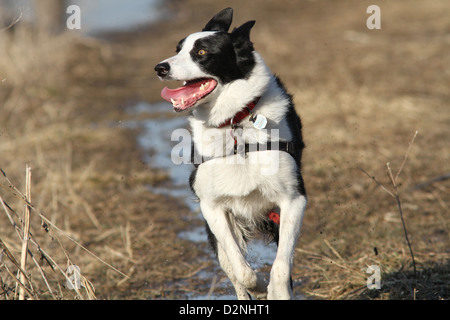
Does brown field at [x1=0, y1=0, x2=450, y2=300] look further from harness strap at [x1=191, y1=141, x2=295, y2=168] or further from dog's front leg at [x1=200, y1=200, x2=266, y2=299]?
harness strap at [x1=191, y1=141, x2=295, y2=168]

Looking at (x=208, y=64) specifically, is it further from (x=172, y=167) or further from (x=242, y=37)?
(x=172, y=167)

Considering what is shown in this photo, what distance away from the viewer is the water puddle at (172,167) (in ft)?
16.2

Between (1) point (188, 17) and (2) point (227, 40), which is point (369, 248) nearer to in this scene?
(2) point (227, 40)

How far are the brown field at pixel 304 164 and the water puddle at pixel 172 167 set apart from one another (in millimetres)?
82

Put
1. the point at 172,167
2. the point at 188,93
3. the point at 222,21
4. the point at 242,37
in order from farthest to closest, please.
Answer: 1. the point at 172,167
2. the point at 222,21
3. the point at 242,37
4. the point at 188,93

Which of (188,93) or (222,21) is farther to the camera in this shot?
(222,21)

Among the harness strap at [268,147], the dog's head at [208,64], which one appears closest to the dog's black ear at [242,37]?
the dog's head at [208,64]

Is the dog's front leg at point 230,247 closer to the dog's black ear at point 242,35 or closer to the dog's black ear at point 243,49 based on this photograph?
the dog's black ear at point 243,49

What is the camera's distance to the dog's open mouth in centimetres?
366

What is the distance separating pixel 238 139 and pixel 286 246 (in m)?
0.68

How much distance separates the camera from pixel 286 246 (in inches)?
138

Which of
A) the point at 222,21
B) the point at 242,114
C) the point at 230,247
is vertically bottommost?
→ the point at 230,247

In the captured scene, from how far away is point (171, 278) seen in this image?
16.2ft

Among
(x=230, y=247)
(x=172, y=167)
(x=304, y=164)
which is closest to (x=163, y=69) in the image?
(x=230, y=247)
